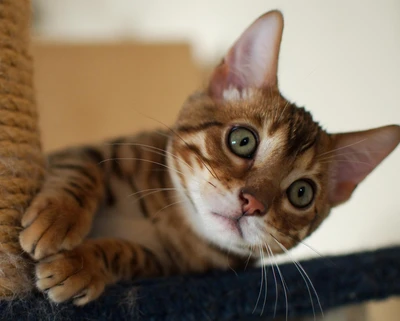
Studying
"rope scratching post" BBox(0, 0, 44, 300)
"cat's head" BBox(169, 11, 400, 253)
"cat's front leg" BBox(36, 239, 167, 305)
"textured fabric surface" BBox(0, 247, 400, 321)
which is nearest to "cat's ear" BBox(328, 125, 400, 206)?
"cat's head" BBox(169, 11, 400, 253)

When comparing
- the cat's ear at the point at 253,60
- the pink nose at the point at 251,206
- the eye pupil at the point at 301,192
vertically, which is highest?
the cat's ear at the point at 253,60

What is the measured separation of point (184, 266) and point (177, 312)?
26 cm

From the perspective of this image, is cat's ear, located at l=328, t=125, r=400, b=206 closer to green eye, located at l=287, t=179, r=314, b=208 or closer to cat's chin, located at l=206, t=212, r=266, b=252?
green eye, located at l=287, t=179, r=314, b=208

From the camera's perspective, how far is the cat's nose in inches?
27.4

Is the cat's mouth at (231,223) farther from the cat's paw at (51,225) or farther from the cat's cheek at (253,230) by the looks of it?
the cat's paw at (51,225)

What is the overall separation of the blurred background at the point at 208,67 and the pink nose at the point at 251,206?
0.84ft

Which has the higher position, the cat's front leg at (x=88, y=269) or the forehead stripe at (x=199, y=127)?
the forehead stripe at (x=199, y=127)

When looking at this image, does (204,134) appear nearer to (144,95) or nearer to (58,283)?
(58,283)

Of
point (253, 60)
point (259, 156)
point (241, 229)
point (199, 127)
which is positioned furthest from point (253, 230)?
point (253, 60)

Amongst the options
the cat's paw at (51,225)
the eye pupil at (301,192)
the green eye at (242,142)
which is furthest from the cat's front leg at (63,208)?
Answer: the eye pupil at (301,192)

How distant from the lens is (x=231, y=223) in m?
0.73

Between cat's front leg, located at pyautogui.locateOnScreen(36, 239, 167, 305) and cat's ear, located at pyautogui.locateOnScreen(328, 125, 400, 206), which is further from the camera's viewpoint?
cat's ear, located at pyautogui.locateOnScreen(328, 125, 400, 206)

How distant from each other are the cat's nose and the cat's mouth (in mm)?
28

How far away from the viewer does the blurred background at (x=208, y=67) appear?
85 centimetres
